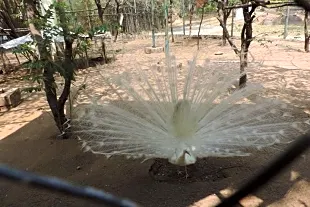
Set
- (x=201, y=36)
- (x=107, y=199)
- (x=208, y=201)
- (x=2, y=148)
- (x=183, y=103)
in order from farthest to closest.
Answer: (x=201, y=36), (x=2, y=148), (x=183, y=103), (x=208, y=201), (x=107, y=199)

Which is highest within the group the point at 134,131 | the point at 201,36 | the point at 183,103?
the point at 183,103

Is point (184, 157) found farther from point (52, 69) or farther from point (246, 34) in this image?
point (246, 34)

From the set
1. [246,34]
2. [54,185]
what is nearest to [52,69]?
[246,34]

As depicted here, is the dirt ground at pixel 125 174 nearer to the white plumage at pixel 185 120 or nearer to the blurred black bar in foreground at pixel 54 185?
the white plumage at pixel 185 120

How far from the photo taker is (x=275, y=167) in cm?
41

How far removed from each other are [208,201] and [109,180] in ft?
3.43

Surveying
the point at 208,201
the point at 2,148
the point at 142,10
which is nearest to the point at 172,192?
the point at 208,201

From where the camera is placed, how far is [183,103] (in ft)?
10.8

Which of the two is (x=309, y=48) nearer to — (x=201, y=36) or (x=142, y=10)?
(x=201, y=36)

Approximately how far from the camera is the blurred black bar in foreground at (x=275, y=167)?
1.28 feet

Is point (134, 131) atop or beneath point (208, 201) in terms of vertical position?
atop

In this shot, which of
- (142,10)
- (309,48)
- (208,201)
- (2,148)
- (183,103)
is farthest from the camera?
(142,10)

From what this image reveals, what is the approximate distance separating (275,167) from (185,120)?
2822mm

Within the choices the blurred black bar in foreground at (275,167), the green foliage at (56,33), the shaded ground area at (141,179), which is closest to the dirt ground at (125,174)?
the shaded ground area at (141,179)
